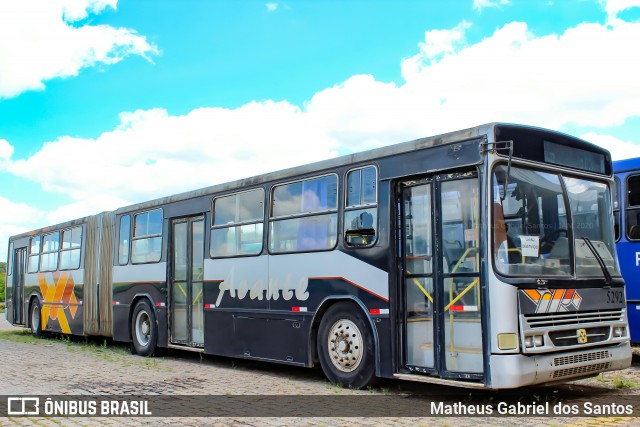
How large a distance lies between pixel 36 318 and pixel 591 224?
17.1 m

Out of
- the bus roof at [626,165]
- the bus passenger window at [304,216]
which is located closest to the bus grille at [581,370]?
the bus passenger window at [304,216]

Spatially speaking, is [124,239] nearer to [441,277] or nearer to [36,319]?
[36,319]

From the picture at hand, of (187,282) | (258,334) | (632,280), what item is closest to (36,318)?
(187,282)

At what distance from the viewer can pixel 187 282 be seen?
13258 millimetres

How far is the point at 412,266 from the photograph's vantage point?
27.8ft

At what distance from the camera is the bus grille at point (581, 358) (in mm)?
7441

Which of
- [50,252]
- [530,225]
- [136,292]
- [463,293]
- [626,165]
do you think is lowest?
[463,293]

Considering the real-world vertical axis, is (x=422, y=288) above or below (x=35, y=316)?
above

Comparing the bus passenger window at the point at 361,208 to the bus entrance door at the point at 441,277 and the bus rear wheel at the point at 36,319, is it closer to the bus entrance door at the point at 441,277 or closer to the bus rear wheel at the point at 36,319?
the bus entrance door at the point at 441,277

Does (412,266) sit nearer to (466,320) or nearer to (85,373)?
(466,320)

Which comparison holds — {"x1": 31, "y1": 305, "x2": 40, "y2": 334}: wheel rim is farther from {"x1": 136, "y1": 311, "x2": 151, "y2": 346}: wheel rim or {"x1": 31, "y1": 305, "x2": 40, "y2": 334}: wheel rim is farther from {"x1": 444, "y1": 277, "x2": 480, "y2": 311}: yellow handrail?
{"x1": 444, "y1": 277, "x2": 480, "y2": 311}: yellow handrail

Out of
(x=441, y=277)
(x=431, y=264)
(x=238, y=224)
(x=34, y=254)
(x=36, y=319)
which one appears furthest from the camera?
(x=34, y=254)

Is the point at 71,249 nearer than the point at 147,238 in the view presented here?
No

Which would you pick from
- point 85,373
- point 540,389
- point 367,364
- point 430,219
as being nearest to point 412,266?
point 430,219
